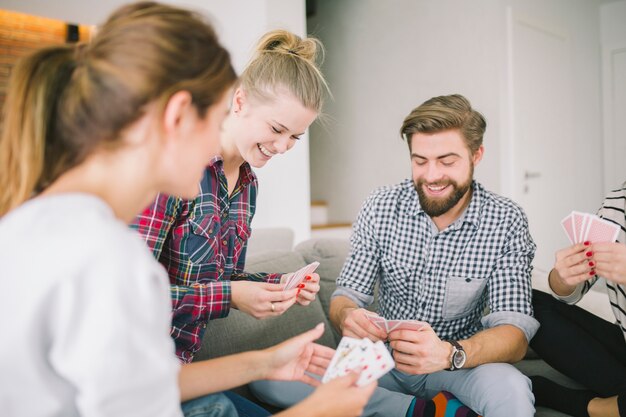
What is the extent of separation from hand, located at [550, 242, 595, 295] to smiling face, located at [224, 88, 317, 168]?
3.17 ft

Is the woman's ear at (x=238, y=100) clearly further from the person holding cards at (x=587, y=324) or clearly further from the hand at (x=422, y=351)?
the person holding cards at (x=587, y=324)

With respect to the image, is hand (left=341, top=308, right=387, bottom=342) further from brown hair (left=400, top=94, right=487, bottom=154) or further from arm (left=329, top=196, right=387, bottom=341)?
brown hair (left=400, top=94, right=487, bottom=154)

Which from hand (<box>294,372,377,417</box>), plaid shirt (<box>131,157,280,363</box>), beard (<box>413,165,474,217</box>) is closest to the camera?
hand (<box>294,372,377,417</box>)

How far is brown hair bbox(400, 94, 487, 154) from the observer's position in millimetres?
2031

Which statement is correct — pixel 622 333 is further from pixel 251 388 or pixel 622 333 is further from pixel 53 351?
pixel 53 351

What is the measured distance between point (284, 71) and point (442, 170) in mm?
732

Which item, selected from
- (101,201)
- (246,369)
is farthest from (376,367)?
(101,201)

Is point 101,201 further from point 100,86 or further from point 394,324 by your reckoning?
point 394,324

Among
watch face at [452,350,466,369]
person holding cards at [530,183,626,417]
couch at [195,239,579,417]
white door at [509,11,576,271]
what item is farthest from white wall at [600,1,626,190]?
watch face at [452,350,466,369]

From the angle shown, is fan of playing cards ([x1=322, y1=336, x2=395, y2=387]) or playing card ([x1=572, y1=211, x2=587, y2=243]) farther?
playing card ([x1=572, y1=211, x2=587, y2=243])

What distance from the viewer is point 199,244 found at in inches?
61.5

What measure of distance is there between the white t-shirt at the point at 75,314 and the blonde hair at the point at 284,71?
1081 mm

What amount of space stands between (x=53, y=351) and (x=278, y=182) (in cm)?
389

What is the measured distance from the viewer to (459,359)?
1.64 m
